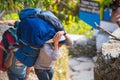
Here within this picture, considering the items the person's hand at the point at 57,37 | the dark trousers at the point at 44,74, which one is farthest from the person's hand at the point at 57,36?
the dark trousers at the point at 44,74

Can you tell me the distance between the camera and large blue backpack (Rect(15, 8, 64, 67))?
4480 mm

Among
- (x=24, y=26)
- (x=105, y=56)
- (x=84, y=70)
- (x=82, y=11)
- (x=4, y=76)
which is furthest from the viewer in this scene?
(x=82, y=11)

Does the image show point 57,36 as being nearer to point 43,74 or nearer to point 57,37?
point 57,37

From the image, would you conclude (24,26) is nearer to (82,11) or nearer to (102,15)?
(102,15)

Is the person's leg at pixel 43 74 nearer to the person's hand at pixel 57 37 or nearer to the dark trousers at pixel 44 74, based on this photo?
the dark trousers at pixel 44 74

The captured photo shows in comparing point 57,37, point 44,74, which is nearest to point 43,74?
point 44,74

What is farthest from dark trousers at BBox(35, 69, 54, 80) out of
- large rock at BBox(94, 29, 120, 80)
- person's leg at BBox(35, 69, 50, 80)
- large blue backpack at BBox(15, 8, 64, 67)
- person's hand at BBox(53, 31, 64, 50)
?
→ large rock at BBox(94, 29, 120, 80)

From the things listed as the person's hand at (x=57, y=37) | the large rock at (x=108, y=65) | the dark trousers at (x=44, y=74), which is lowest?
the dark trousers at (x=44, y=74)

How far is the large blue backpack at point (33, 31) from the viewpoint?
4.48 m

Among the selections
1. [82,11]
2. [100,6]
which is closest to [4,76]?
[100,6]

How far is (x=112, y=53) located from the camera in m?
4.36

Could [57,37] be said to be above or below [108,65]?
above

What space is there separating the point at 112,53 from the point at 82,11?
22.3 feet

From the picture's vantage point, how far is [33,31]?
4.47 m
